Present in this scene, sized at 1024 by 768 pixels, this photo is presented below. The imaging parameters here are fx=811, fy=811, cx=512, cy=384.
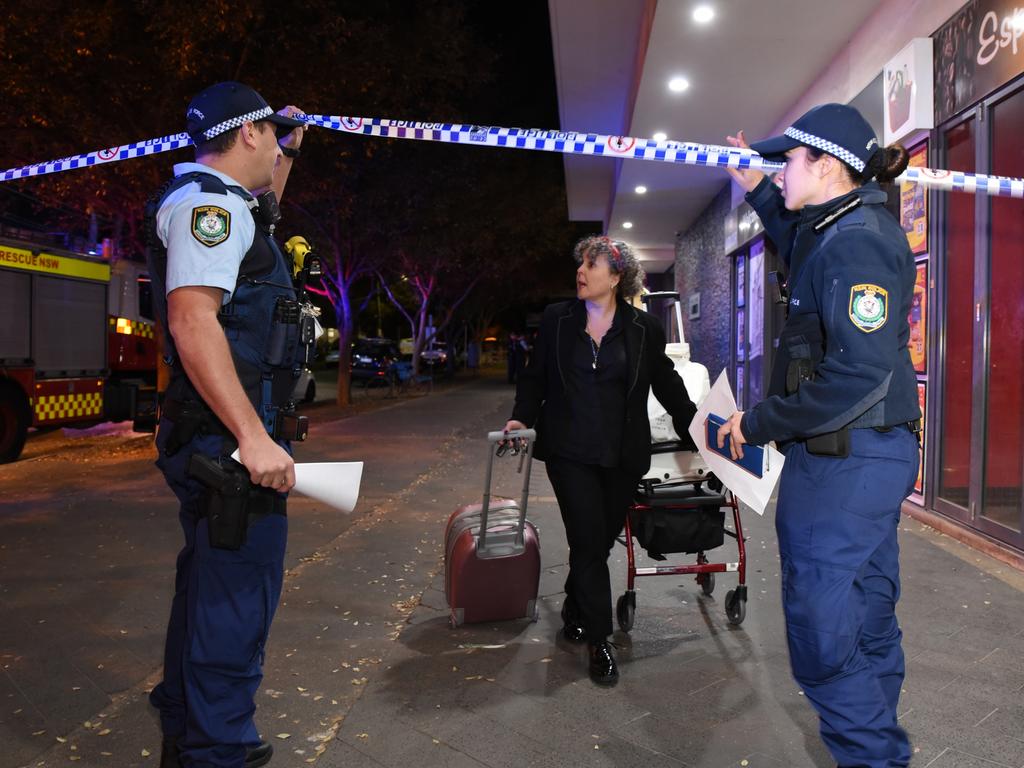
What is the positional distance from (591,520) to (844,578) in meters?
1.58

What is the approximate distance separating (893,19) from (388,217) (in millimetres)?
14179

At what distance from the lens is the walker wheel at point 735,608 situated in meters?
4.27

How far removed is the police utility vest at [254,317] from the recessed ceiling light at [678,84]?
902 cm

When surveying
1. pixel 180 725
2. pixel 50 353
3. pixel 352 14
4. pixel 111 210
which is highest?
pixel 352 14

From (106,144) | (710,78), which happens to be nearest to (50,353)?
(106,144)

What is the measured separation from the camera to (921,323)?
22.8ft

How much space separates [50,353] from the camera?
11391mm

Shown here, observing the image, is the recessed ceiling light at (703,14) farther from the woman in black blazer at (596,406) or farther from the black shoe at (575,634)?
the black shoe at (575,634)

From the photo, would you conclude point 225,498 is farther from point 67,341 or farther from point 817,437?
point 67,341

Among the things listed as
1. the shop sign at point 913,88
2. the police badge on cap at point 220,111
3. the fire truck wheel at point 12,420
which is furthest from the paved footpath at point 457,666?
the fire truck wheel at point 12,420

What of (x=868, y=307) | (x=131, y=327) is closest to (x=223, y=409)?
(x=868, y=307)

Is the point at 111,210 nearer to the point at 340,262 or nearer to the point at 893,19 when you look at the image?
the point at 340,262

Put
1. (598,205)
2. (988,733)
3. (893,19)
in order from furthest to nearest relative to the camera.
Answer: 1. (598,205)
2. (893,19)
3. (988,733)

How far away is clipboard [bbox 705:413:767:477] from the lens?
2596 mm
